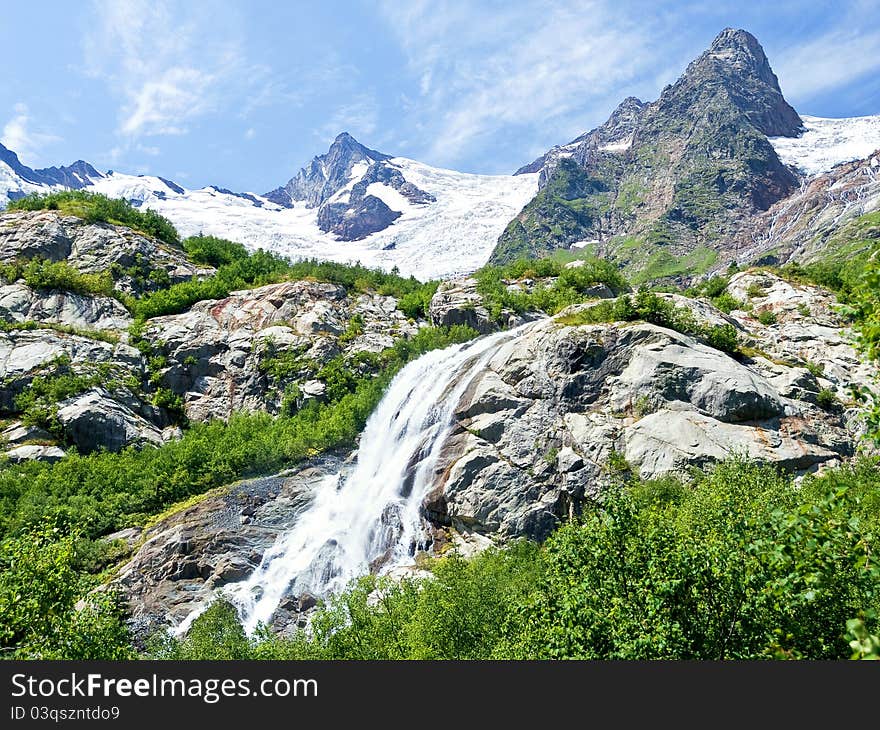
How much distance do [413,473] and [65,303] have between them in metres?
46.4

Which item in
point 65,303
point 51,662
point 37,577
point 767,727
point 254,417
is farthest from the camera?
point 65,303

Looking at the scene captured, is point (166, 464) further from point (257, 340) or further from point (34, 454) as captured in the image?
point (257, 340)

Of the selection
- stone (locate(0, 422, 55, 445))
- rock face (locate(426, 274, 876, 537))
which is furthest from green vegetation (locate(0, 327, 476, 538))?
rock face (locate(426, 274, 876, 537))

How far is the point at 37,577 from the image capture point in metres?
16.4

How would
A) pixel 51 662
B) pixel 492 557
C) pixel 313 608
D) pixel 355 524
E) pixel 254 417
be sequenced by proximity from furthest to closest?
pixel 254 417
pixel 355 524
pixel 313 608
pixel 492 557
pixel 51 662

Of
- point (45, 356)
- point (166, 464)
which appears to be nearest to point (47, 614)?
point (166, 464)

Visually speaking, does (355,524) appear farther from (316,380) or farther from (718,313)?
(718,313)

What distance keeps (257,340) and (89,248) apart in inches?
1076

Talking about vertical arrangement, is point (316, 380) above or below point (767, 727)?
above

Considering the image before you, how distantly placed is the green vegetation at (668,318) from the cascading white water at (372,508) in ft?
33.6

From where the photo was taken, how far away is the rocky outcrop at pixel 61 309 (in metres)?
59.8

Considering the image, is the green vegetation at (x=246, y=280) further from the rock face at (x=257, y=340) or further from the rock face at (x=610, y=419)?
the rock face at (x=610, y=419)

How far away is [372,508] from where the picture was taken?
36.6 meters

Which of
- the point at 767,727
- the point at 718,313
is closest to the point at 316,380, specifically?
the point at 718,313
